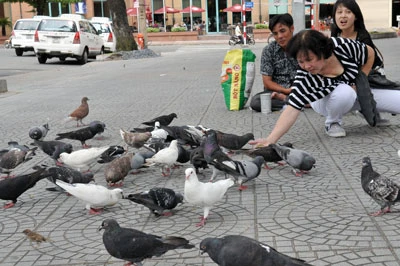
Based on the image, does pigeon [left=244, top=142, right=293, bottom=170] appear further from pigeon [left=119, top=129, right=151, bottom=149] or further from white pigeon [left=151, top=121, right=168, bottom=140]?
pigeon [left=119, top=129, right=151, bottom=149]

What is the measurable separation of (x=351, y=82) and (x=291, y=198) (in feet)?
7.79

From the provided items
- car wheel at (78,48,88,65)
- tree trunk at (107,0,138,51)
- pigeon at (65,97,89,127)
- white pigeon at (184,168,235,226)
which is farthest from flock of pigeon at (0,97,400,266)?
tree trunk at (107,0,138,51)

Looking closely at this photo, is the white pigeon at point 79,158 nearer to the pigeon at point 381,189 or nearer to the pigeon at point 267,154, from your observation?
the pigeon at point 267,154

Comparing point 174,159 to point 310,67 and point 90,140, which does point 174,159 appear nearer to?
point 310,67

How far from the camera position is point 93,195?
440 cm

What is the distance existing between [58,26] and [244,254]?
74.7ft

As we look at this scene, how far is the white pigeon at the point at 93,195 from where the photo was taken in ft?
A: 14.5

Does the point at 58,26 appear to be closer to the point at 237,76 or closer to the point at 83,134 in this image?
the point at 237,76

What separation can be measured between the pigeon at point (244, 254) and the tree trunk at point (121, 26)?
943 inches

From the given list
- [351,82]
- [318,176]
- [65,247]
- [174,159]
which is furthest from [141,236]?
[351,82]

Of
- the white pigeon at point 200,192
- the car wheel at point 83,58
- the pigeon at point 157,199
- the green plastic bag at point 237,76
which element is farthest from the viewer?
the car wheel at point 83,58

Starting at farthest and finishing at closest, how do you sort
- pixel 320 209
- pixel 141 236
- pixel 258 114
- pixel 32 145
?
pixel 258 114, pixel 32 145, pixel 320 209, pixel 141 236

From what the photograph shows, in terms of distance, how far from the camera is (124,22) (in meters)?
26.2

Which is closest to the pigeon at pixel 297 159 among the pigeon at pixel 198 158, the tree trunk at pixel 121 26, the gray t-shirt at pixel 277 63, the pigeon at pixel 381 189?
the pigeon at pixel 198 158
